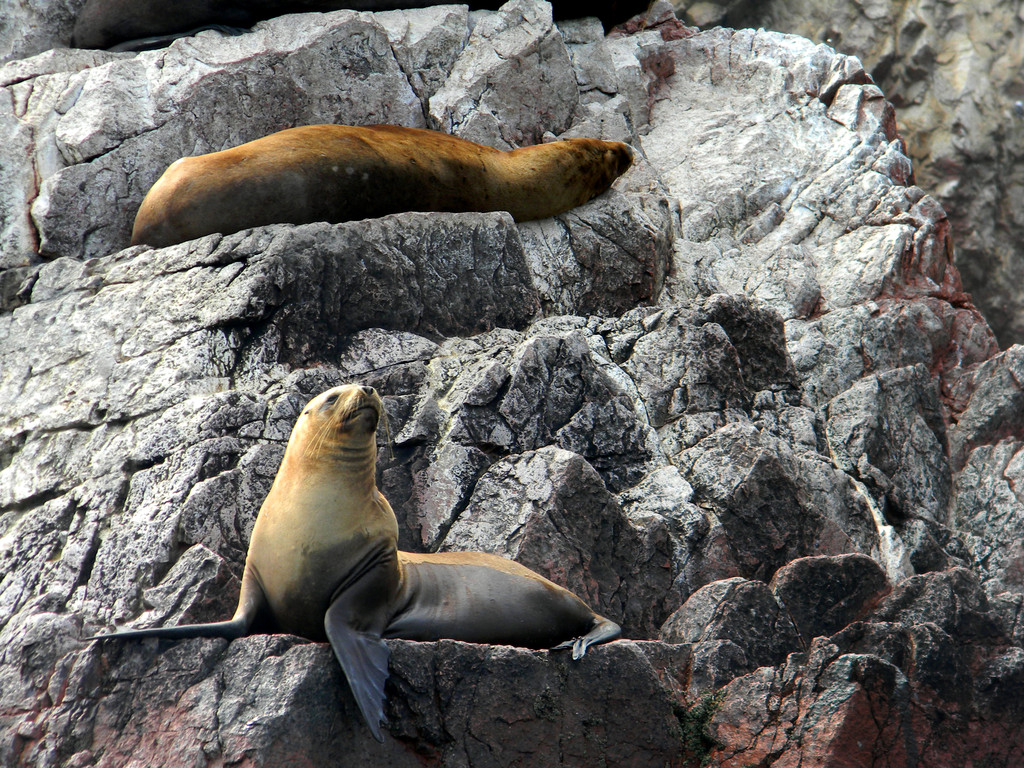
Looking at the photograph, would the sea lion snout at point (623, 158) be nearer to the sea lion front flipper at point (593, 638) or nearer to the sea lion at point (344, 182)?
the sea lion at point (344, 182)

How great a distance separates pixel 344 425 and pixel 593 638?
138 centimetres

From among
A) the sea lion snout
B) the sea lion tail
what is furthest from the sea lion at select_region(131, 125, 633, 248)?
the sea lion tail

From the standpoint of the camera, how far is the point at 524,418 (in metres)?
5.74

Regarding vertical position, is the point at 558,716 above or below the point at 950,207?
above

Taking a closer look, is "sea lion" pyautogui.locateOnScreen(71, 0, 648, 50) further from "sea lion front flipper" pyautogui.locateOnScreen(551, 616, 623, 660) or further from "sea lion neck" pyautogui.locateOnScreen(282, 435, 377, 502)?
"sea lion front flipper" pyautogui.locateOnScreen(551, 616, 623, 660)

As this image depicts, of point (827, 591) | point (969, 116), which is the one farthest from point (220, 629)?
point (969, 116)

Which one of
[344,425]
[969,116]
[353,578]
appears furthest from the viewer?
[969,116]

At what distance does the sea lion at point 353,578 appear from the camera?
3898 mm

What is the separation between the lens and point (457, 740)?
12.1ft

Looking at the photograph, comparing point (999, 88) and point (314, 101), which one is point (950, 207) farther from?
point (314, 101)

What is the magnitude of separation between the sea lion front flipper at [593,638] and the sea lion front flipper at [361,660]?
80cm

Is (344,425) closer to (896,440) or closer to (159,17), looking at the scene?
(896,440)

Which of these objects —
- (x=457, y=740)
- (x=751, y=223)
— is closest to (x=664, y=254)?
(x=751, y=223)

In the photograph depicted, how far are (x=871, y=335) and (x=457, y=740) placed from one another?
5.44 m
